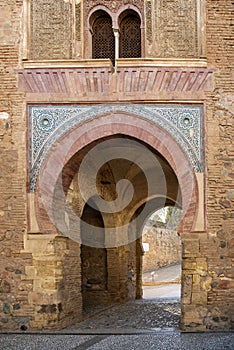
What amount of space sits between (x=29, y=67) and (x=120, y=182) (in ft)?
15.9

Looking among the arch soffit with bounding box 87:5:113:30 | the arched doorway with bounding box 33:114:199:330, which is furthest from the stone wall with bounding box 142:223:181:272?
the arch soffit with bounding box 87:5:113:30

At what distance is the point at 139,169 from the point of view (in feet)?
39.8

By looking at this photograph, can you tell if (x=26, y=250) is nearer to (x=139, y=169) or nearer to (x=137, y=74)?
(x=137, y=74)

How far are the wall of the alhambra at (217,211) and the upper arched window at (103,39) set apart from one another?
1.50m

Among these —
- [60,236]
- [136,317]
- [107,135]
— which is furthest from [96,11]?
[136,317]

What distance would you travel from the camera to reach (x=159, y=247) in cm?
2352

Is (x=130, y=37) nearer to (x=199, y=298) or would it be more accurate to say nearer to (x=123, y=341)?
(x=199, y=298)

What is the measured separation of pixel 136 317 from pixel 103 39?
4979mm

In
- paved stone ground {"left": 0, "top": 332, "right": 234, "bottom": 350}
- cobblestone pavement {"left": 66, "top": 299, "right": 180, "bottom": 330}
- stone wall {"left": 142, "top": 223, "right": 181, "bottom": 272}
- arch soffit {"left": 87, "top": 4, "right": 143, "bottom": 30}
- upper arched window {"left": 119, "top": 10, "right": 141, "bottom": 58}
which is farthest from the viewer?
stone wall {"left": 142, "top": 223, "right": 181, "bottom": 272}

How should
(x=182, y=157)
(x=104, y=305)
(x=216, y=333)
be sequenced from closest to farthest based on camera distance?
(x=216, y=333)
(x=182, y=157)
(x=104, y=305)

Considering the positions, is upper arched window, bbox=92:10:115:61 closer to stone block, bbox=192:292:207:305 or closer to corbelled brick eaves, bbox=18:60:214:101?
corbelled brick eaves, bbox=18:60:214:101

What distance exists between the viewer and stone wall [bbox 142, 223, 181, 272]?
73.5 feet

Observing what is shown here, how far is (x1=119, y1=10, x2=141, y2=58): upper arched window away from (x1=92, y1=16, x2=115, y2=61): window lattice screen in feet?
0.51

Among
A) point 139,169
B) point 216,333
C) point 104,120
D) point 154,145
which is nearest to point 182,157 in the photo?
point 154,145
